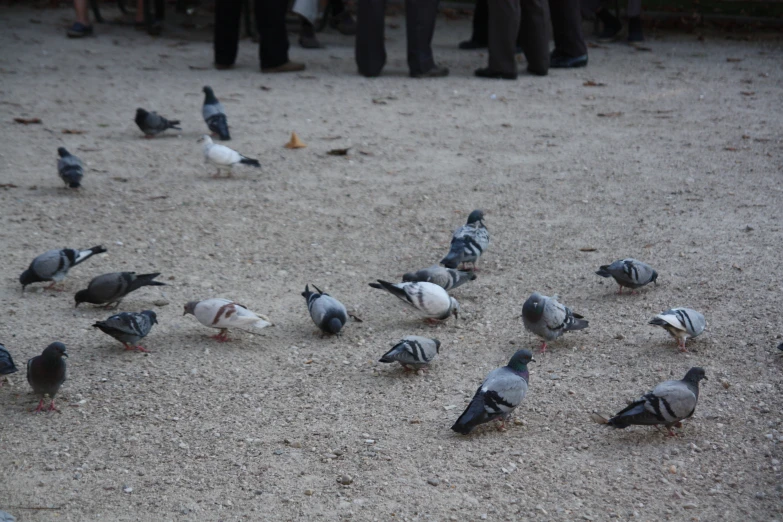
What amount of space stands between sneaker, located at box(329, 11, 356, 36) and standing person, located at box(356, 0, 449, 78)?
328 cm

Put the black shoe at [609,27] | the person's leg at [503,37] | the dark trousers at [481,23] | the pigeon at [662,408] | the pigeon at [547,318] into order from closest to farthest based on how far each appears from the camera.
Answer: the pigeon at [662,408], the pigeon at [547,318], the person's leg at [503,37], the dark trousers at [481,23], the black shoe at [609,27]

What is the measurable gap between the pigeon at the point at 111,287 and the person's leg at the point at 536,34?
7.06 metres

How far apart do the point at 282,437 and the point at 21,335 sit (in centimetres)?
182

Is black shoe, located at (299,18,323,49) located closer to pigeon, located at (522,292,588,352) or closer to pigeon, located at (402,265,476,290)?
pigeon, located at (402,265,476,290)

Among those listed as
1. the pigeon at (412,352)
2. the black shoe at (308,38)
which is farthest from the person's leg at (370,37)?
the pigeon at (412,352)

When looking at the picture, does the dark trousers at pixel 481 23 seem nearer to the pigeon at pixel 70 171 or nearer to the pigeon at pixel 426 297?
the pigeon at pixel 70 171

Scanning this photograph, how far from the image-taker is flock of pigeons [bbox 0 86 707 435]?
3.63 meters

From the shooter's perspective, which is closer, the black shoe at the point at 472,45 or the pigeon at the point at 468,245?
the pigeon at the point at 468,245

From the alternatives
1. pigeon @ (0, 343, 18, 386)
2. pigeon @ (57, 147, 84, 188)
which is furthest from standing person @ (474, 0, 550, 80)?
pigeon @ (0, 343, 18, 386)

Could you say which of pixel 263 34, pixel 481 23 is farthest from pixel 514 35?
pixel 263 34

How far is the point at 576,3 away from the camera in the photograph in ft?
36.0

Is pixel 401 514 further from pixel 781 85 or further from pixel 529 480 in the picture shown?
pixel 781 85

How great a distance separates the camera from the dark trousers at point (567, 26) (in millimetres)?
10906

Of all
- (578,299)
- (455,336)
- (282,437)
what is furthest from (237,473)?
(578,299)
